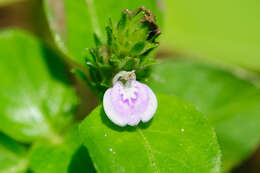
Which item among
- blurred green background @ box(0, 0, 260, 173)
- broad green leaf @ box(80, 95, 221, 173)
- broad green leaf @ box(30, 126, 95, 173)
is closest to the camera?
broad green leaf @ box(80, 95, 221, 173)

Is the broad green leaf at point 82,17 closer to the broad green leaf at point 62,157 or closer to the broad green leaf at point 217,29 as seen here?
the broad green leaf at point 62,157

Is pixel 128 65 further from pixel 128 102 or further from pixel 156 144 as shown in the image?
pixel 156 144

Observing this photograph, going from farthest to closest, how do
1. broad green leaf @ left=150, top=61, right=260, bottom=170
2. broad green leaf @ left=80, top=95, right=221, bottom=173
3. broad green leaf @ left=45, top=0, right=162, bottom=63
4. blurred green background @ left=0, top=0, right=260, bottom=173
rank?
1. blurred green background @ left=0, top=0, right=260, bottom=173
2. broad green leaf @ left=150, top=61, right=260, bottom=170
3. broad green leaf @ left=45, top=0, right=162, bottom=63
4. broad green leaf @ left=80, top=95, right=221, bottom=173

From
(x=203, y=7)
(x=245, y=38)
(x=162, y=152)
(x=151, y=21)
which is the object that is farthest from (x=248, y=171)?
(x=151, y=21)

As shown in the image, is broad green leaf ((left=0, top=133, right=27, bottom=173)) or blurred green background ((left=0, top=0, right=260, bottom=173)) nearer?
broad green leaf ((left=0, top=133, right=27, bottom=173))

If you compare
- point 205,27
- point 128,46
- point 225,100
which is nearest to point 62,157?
point 128,46

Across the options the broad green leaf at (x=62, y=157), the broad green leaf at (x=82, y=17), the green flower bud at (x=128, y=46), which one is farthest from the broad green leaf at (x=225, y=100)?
the green flower bud at (x=128, y=46)

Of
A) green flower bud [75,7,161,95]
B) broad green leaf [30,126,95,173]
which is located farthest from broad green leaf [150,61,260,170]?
green flower bud [75,7,161,95]

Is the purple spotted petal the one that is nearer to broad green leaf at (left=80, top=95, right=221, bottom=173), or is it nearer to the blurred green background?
broad green leaf at (left=80, top=95, right=221, bottom=173)
